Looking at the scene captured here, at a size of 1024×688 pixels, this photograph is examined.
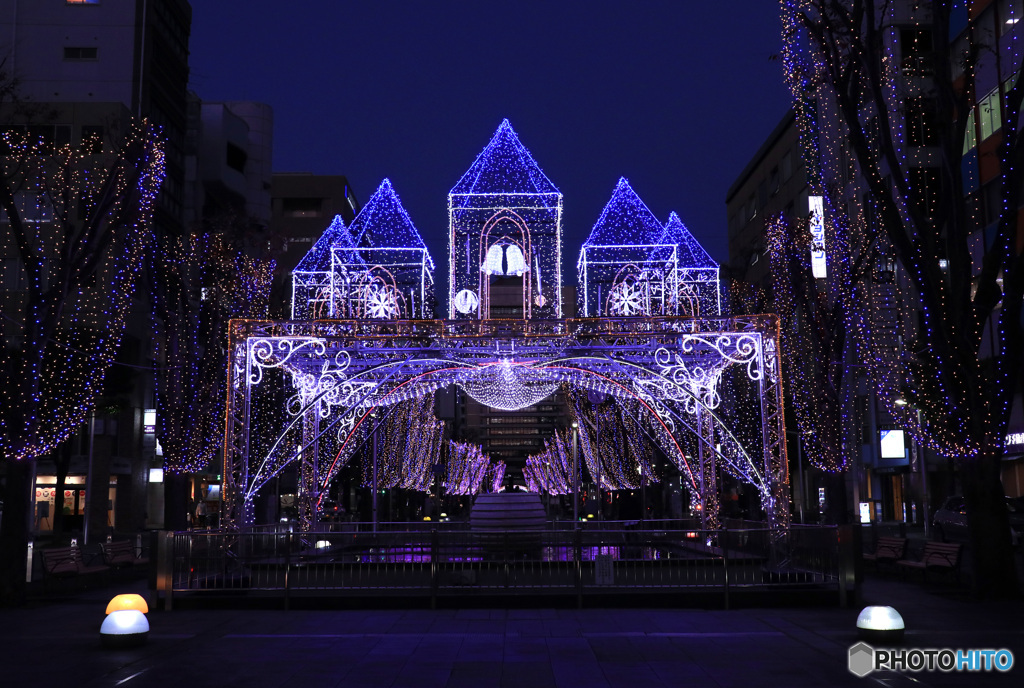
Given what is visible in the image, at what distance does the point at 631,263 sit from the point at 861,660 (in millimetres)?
19456

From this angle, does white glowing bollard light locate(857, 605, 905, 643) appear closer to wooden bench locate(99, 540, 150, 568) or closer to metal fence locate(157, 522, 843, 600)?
metal fence locate(157, 522, 843, 600)

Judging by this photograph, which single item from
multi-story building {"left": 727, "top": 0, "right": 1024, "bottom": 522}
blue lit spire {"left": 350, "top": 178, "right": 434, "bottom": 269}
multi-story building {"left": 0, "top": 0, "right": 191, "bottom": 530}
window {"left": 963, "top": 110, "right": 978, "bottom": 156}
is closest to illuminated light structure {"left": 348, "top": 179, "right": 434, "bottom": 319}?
blue lit spire {"left": 350, "top": 178, "right": 434, "bottom": 269}

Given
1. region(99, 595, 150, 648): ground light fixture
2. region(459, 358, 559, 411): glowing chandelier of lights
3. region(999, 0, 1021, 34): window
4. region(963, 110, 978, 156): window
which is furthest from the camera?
region(963, 110, 978, 156): window

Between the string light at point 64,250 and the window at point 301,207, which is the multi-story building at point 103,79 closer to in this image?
the string light at point 64,250

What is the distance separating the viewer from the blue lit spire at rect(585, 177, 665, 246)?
28.1 m

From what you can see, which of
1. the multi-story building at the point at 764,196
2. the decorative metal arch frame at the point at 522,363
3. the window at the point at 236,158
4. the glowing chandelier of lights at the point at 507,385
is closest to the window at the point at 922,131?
the multi-story building at the point at 764,196

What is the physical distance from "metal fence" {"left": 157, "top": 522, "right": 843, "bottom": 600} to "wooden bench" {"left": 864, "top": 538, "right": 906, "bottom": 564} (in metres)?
5.50

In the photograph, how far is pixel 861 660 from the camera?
10.8 m

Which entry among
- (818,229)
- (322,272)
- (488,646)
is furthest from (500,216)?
(818,229)

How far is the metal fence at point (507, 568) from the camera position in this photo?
16391mm

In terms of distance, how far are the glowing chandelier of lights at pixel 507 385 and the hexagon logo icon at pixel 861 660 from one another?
496 inches

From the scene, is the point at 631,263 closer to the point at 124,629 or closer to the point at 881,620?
the point at 881,620

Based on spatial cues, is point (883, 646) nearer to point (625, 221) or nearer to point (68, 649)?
point (68, 649)

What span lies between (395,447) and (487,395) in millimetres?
15113
